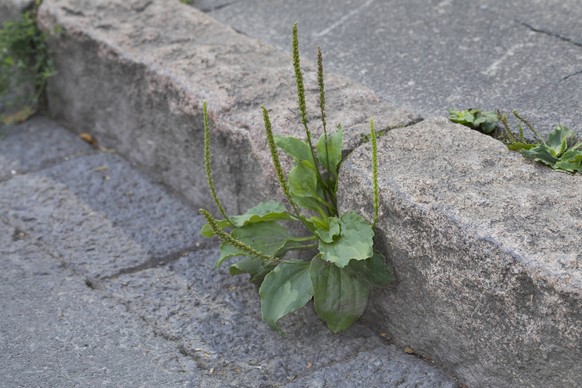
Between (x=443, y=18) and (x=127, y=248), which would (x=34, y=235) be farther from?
(x=443, y=18)

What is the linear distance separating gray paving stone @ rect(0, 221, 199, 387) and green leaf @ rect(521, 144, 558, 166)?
922 millimetres

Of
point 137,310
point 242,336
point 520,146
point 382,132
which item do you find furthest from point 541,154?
point 137,310

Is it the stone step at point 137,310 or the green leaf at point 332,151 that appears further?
the green leaf at point 332,151

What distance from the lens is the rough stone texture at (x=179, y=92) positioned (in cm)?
247

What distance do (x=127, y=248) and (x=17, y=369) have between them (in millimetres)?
617

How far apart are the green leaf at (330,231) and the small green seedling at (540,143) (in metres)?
0.46

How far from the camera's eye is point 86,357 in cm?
213

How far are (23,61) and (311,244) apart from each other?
1.58m

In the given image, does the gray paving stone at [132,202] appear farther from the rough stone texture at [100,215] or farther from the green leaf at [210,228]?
the green leaf at [210,228]

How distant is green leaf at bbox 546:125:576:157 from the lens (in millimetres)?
2125

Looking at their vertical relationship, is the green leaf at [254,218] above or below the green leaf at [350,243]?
below

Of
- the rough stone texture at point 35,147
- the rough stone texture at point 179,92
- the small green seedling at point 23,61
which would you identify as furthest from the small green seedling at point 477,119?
the small green seedling at point 23,61

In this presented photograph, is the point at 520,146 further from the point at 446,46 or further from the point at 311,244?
the point at 446,46

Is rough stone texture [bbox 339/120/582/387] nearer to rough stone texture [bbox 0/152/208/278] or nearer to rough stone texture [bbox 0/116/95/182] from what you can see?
rough stone texture [bbox 0/152/208/278]
